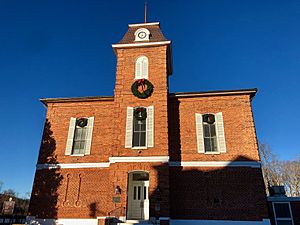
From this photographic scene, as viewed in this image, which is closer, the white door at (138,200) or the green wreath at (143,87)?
the white door at (138,200)

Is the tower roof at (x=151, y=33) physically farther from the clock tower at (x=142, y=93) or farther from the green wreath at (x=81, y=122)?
the green wreath at (x=81, y=122)

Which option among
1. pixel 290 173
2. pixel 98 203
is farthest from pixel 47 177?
pixel 290 173

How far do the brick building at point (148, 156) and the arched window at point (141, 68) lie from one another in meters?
0.07

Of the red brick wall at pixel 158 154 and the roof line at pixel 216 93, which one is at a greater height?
the roof line at pixel 216 93

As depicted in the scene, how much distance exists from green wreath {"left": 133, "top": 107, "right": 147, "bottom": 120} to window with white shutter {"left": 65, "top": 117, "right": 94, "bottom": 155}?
10.7 ft

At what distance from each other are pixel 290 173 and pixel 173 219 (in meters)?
27.7

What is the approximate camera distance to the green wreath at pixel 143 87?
1511 centimetres

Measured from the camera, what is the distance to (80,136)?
15562mm

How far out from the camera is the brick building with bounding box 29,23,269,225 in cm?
1282

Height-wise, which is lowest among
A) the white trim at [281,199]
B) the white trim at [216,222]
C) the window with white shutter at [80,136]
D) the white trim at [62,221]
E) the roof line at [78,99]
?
the white trim at [62,221]

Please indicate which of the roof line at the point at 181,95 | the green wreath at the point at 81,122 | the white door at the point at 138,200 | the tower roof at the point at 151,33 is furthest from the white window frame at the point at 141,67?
the white door at the point at 138,200

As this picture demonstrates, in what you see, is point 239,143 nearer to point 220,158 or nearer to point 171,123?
point 220,158

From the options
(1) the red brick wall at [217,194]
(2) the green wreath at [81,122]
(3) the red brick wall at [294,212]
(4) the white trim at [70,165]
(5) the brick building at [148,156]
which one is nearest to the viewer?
(1) the red brick wall at [217,194]

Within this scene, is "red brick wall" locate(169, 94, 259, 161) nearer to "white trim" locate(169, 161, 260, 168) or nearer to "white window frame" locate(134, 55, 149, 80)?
"white trim" locate(169, 161, 260, 168)
